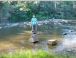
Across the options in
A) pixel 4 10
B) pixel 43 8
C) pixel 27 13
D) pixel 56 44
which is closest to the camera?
pixel 56 44

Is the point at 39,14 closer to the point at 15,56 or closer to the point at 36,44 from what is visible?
the point at 36,44

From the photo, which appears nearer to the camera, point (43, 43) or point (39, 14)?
point (43, 43)

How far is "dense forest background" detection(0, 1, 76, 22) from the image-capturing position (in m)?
30.4

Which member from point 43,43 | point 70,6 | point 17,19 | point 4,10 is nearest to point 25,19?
point 17,19

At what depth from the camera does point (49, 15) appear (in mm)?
33969

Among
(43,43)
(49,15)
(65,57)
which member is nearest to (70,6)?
(49,15)

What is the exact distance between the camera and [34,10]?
3394 cm

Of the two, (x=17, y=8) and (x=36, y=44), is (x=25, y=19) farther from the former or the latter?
(x=36, y=44)

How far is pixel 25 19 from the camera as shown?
3183 cm

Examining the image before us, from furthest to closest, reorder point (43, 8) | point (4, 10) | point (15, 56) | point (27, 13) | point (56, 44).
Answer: point (43, 8) → point (27, 13) → point (4, 10) → point (56, 44) → point (15, 56)

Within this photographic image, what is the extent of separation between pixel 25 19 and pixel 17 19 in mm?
1152

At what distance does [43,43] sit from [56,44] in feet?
2.81

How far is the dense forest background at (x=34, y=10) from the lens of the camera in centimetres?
3037

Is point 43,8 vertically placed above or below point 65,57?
below
